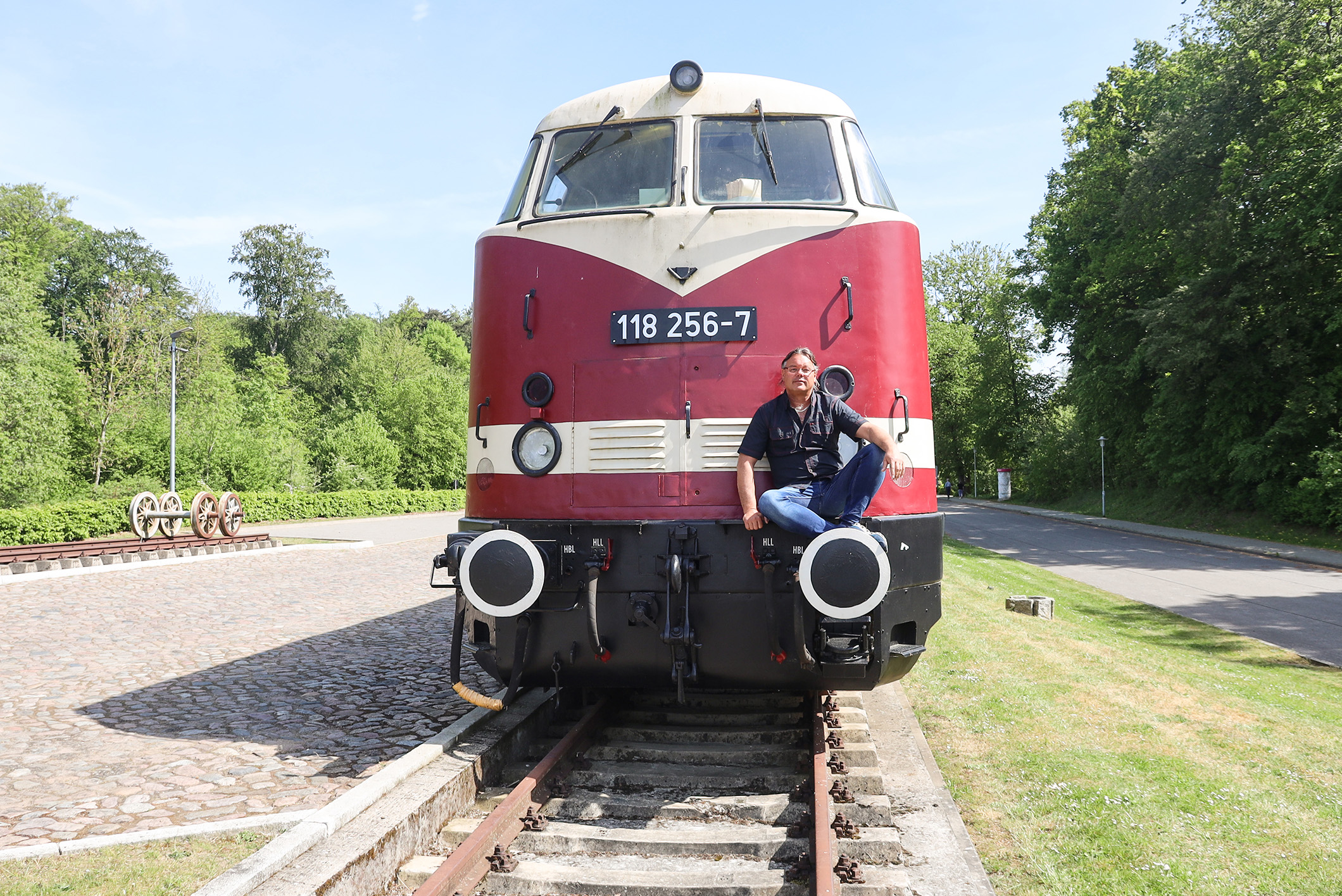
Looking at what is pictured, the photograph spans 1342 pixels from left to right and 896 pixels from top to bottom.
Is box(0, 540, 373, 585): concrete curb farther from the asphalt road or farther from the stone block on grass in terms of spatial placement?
the asphalt road

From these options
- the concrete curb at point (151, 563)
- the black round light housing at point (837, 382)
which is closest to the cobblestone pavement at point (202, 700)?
the concrete curb at point (151, 563)

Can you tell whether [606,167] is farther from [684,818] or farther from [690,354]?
[684,818]

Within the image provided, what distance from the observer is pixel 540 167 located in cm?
526

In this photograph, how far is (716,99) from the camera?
5.08 m

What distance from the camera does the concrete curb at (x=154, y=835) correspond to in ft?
12.2

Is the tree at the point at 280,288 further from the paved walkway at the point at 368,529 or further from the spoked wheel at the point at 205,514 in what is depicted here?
the spoked wheel at the point at 205,514

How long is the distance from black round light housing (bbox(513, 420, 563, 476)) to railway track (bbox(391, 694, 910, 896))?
148 cm

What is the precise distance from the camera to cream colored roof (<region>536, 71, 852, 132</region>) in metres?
5.08

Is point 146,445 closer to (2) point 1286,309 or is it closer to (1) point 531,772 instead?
(1) point 531,772

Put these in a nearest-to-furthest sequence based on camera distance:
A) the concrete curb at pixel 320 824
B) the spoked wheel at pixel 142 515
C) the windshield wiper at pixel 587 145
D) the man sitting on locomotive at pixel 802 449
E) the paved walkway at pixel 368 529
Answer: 1. the concrete curb at pixel 320 824
2. the man sitting on locomotive at pixel 802 449
3. the windshield wiper at pixel 587 145
4. the spoked wheel at pixel 142 515
5. the paved walkway at pixel 368 529

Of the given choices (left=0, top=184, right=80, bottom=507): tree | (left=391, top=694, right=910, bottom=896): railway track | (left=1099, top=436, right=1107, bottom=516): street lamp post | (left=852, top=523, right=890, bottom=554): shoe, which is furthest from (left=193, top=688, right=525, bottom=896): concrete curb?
(left=1099, top=436, right=1107, bottom=516): street lamp post

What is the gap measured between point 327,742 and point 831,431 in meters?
3.58

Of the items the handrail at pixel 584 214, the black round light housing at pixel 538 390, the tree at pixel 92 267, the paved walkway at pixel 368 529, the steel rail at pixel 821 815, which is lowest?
the paved walkway at pixel 368 529

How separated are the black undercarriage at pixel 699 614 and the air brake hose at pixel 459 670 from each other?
30cm
